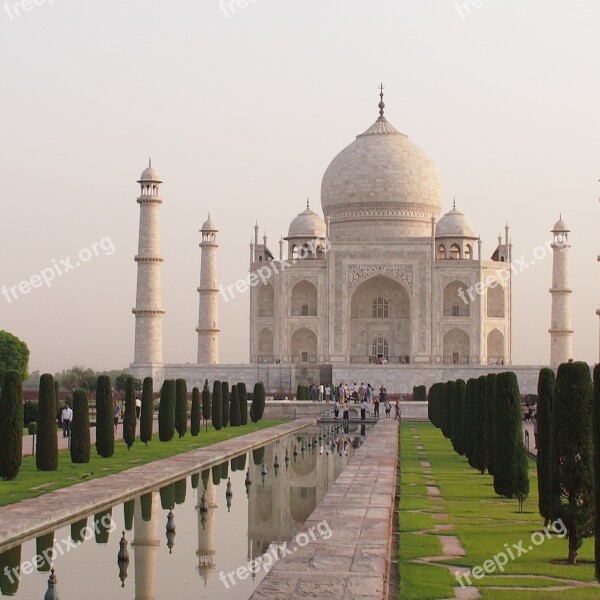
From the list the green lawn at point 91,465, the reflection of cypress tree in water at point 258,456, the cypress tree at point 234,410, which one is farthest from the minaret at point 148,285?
the reflection of cypress tree in water at point 258,456

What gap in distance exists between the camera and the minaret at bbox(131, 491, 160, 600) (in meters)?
6.85

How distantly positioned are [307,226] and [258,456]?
23942 mm

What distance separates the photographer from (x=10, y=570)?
24.0ft

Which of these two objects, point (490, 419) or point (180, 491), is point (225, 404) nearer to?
point (490, 419)

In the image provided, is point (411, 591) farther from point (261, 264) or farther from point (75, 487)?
point (261, 264)

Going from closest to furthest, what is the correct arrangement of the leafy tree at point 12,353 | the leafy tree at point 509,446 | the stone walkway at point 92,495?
the stone walkway at point 92,495
the leafy tree at point 509,446
the leafy tree at point 12,353

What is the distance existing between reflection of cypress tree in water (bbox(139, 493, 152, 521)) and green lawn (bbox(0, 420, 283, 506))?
93cm

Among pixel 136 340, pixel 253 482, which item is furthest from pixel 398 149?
pixel 253 482

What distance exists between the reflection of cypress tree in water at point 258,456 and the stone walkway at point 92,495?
0.32 meters

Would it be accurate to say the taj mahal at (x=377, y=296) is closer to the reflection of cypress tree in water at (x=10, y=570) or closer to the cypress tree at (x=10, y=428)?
the cypress tree at (x=10, y=428)

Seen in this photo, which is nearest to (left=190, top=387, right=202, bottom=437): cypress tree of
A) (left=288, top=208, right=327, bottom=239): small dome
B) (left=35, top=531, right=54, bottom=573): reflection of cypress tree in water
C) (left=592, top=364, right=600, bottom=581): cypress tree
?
(left=35, top=531, right=54, bottom=573): reflection of cypress tree in water

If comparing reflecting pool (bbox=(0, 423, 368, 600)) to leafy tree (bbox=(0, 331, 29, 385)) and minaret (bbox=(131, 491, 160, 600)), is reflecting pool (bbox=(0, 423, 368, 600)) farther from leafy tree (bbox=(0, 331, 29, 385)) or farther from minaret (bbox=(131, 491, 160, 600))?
leafy tree (bbox=(0, 331, 29, 385))

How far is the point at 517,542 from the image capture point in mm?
8023

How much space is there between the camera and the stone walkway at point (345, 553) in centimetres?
610
